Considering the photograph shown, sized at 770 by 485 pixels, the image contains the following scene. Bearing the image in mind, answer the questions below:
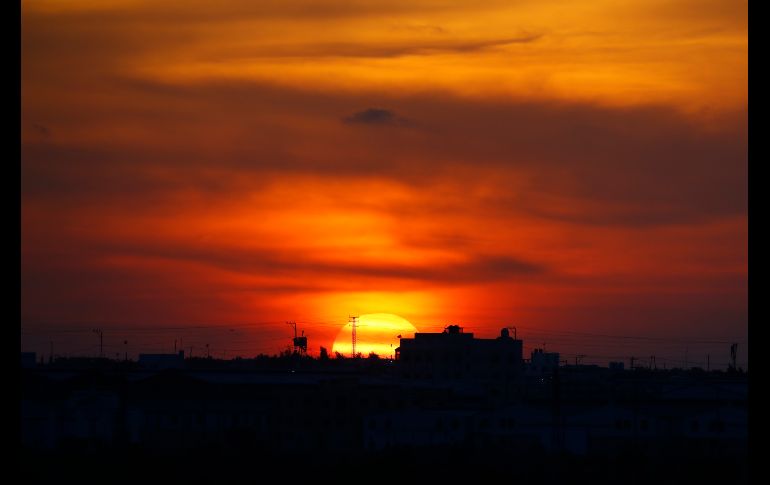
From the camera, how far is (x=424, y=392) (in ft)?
165

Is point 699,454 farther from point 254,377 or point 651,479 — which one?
point 254,377

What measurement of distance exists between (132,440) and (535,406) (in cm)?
1706

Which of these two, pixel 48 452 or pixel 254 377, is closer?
pixel 48 452

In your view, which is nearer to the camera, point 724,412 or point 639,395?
point 724,412

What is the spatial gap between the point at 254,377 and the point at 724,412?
24174 mm
